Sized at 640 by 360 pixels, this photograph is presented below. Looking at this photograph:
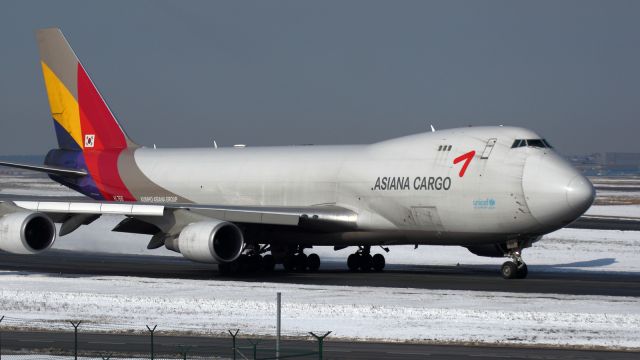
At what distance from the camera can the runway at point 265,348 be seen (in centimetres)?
1916

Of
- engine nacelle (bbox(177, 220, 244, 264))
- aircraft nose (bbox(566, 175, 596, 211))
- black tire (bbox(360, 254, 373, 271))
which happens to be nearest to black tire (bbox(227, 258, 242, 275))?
engine nacelle (bbox(177, 220, 244, 264))

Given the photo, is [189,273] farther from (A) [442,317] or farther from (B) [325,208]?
(A) [442,317]

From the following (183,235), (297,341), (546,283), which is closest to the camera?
(297,341)

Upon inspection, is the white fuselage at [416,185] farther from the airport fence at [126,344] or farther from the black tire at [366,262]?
the airport fence at [126,344]

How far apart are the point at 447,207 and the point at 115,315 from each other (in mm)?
11753

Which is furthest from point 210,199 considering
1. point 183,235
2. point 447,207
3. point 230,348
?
point 230,348

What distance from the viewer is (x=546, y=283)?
1239 inches

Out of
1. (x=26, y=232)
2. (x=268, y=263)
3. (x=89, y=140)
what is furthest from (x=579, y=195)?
(x=89, y=140)

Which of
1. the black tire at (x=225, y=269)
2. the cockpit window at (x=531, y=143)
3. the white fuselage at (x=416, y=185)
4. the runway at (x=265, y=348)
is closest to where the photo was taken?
the runway at (x=265, y=348)

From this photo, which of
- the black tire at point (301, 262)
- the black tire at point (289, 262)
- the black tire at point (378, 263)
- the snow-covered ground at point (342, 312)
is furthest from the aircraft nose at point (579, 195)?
the black tire at point (289, 262)

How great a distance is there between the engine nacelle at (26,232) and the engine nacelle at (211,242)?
4.56 m

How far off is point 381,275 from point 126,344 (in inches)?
611

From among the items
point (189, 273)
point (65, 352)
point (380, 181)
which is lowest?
point (65, 352)

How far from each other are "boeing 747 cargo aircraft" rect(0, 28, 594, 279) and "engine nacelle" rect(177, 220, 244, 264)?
0.14 feet
